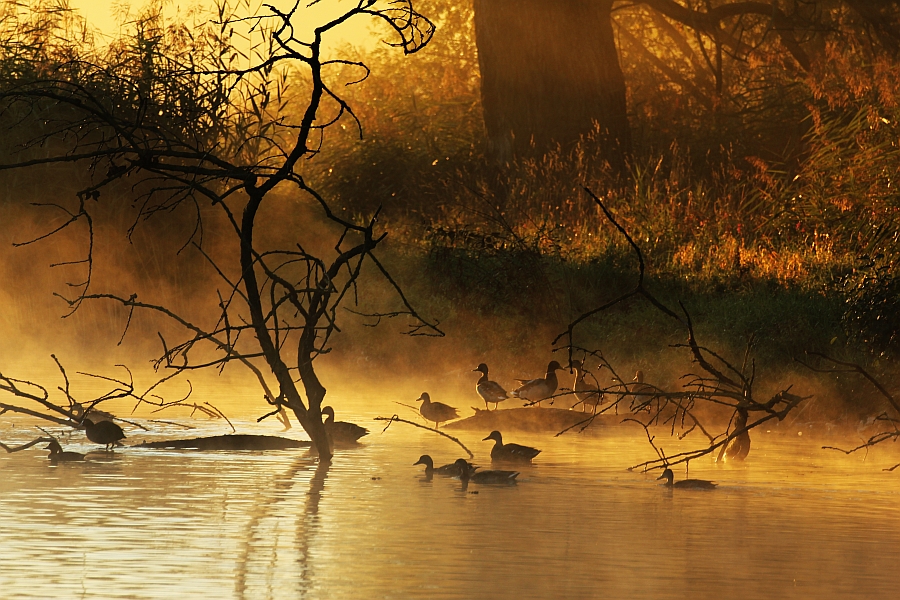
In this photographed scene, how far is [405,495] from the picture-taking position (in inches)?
382

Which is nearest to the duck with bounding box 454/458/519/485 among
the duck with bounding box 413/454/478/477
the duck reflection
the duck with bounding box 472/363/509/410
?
the duck with bounding box 413/454/478/477

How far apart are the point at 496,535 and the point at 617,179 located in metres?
12.2

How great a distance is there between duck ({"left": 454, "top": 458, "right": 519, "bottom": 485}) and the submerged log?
197 cm

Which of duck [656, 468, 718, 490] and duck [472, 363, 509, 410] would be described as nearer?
duck [656, 468, 718, 490]

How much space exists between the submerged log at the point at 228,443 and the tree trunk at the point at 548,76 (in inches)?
405

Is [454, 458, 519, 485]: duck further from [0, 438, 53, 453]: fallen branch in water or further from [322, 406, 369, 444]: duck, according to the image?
[0, 438, 53, 453]: fallen branch in water

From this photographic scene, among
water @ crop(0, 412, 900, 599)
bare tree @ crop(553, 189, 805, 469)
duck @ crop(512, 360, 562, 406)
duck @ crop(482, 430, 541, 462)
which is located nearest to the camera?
water @ crop(0, 412, 900, 599)

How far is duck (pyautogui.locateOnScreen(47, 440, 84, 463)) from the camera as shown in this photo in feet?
36.1

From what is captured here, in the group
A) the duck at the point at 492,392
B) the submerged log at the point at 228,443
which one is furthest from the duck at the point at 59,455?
the duck at the point at 492,392

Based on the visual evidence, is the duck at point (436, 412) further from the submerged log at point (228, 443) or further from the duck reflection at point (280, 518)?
the duck reflection at point (280, 518)

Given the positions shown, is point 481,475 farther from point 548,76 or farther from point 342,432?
point 548,76

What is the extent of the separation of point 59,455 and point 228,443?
1.30 m

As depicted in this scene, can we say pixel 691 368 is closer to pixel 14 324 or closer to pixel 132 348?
pixel 132 348

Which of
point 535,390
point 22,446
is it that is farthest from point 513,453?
point 22,446
